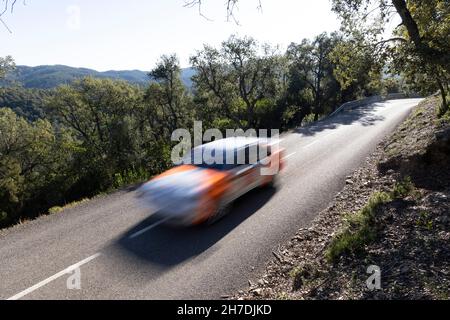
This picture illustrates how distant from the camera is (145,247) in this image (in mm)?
6848

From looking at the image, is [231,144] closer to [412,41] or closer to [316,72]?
[412,41]

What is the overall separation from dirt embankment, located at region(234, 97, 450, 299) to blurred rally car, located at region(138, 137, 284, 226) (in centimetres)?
195

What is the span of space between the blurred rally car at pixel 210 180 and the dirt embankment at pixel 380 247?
6.41ft

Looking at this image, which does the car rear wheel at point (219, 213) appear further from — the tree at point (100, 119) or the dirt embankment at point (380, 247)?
the tree at point (100, 119)

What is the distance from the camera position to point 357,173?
10.9 m

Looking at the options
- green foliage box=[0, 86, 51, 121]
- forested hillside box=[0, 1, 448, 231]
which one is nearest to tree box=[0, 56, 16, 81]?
forested hillside box=[0, 1, 448, 231]

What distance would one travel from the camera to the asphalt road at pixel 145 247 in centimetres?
552

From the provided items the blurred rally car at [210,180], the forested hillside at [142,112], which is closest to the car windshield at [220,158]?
the blurred rally car at [210,180]

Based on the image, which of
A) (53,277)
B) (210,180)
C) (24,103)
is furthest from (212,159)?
(24,103)

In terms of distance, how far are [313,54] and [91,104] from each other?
27.2m

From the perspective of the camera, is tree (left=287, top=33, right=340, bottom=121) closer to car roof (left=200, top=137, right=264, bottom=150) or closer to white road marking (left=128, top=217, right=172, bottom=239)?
car roof (left=200, top=137, right=264, bottom=150)

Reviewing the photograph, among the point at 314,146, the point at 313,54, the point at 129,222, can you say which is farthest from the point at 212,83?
the point at 129,222

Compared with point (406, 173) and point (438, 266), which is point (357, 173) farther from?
point (438, 266)

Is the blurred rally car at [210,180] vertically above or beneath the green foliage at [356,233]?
above
